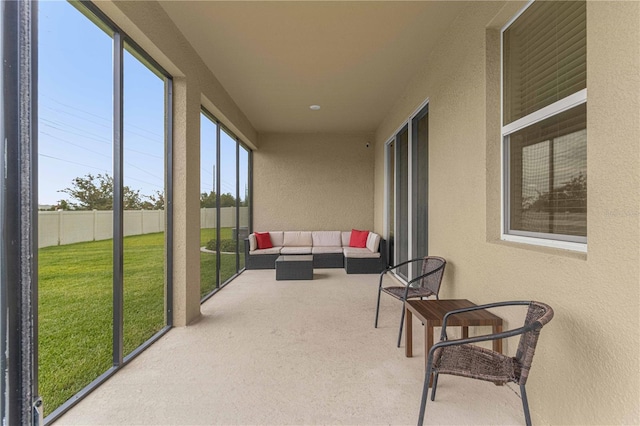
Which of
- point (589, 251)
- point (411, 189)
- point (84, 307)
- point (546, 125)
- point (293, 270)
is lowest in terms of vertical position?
point (293, 270)

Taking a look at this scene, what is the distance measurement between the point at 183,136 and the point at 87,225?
1337 mm

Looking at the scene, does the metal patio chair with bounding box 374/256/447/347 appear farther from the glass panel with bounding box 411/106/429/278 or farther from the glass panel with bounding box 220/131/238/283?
the glass panel with bounding box 220/131/238/283

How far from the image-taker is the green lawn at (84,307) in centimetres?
221

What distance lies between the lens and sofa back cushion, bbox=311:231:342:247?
23.5 ft

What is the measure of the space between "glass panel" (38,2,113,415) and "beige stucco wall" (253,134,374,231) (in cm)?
492

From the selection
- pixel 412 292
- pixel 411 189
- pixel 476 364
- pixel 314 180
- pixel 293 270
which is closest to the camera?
pixel 476 364

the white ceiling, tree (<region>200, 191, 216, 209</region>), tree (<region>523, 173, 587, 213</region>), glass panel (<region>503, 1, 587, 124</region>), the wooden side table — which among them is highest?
the white ceiling

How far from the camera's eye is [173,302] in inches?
128

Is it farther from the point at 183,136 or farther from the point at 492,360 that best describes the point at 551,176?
the point at 183,136

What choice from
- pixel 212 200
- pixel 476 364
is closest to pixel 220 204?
pixel 212 200

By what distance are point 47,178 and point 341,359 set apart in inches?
95.0

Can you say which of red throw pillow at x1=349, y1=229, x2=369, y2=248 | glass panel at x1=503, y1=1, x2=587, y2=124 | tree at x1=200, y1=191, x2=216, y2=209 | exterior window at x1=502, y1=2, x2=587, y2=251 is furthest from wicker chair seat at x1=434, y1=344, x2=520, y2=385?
red throw pillow at x1=349, y1=229, x2=369, y2=248

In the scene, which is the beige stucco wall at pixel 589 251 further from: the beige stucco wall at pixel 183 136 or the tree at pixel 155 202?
the tree at pixel 155 202

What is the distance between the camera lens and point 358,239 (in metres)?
6.88
